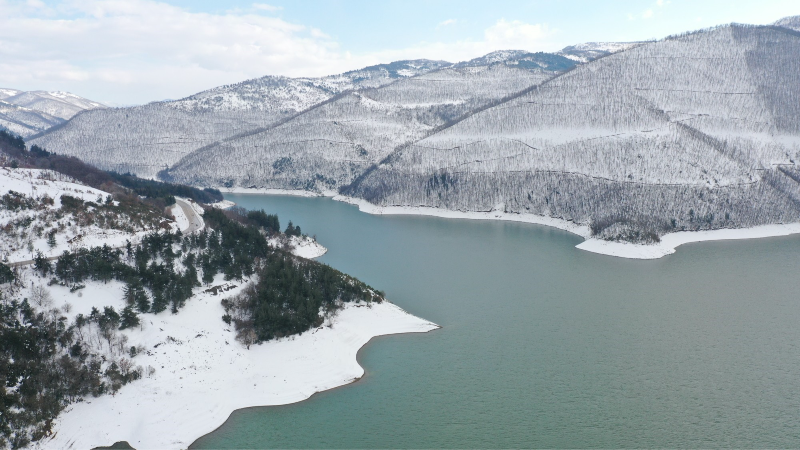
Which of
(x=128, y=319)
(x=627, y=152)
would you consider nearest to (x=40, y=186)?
(x=128, y=319)

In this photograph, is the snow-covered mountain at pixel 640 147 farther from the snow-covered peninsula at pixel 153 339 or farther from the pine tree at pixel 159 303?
the pine tree at pixel 159 303

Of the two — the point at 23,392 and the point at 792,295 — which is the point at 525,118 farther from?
the point at 23,392

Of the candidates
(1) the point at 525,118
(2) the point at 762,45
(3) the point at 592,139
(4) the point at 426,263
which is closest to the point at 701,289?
(4) the point at 426,263

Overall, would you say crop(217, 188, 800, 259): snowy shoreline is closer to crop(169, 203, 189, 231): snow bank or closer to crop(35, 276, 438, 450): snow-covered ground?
crop(35, 276, 438, 450): snow-covered ground

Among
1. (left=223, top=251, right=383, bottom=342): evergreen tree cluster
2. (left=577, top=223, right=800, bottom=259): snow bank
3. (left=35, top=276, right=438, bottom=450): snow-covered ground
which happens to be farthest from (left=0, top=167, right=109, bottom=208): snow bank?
(left=577, top=223, right=800, bottom=259): snow bank

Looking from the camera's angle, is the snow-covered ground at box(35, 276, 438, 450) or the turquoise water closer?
the snow-covered ground at box(35, 276, 438, 450)

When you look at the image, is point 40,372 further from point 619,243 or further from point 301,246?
point 619,243
